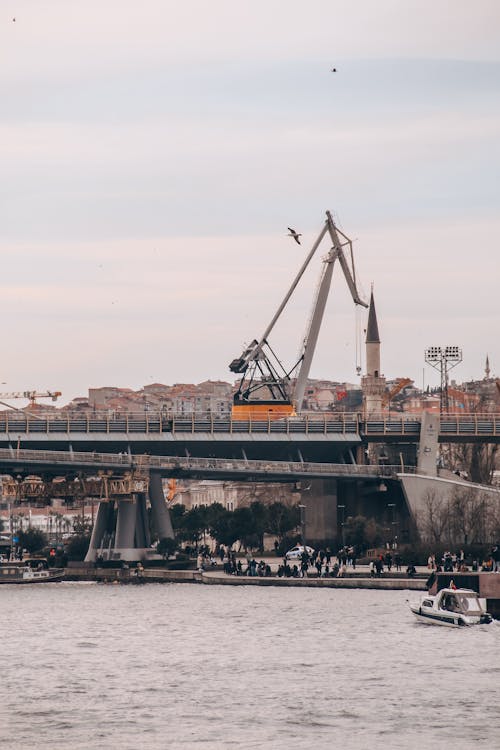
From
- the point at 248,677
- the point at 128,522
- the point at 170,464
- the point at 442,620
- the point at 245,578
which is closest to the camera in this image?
the point at 248,677

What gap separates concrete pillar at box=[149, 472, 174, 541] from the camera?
129375 millimetres

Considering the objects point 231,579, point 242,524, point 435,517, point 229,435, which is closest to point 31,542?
point 242,524

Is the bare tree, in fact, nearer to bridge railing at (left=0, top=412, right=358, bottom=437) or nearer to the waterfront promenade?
the waterfront promenade

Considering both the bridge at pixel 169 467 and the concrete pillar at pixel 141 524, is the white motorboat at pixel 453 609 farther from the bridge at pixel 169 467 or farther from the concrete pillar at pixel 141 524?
the concrete pillar at pixel 141 524

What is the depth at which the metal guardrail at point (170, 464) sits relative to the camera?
385 ft

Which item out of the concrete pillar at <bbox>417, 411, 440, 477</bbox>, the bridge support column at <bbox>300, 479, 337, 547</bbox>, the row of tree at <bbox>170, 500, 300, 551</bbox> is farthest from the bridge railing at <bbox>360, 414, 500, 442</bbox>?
the row of tree at <bbox>170, 500, 300, 551</bbox>

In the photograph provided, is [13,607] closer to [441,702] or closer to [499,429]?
[441,702]

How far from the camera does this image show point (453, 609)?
75.6 meters

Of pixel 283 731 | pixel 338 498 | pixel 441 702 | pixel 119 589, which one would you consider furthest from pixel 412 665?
pixel 338 498

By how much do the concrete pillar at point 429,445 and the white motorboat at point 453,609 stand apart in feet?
181

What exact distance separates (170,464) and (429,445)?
2057 cm

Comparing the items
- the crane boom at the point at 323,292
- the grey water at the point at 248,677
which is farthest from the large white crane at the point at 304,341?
the grey water at the point at 248,677

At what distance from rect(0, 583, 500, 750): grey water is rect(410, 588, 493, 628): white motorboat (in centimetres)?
60

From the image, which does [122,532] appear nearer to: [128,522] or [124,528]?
[124,528]
